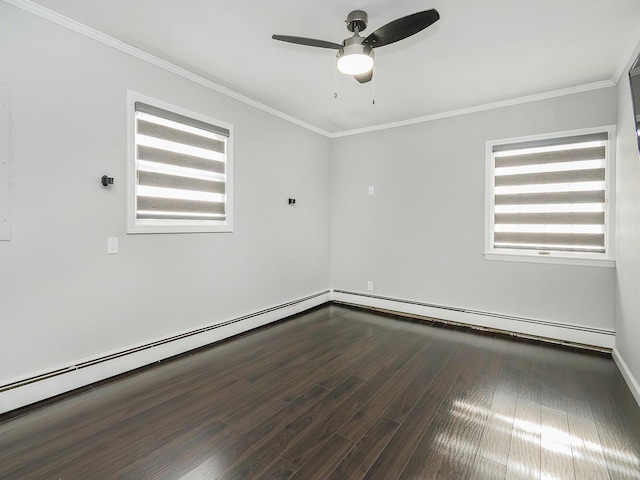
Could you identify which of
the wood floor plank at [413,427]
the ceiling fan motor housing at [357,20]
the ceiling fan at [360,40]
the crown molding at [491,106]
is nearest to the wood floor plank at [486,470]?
the wood floor plank at [413,427]

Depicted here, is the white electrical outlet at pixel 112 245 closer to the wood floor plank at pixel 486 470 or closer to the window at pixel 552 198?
the wood floor plank at pixel 486 470

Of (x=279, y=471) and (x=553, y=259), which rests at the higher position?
(x=553, y=259)

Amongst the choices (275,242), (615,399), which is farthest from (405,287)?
(615,399)

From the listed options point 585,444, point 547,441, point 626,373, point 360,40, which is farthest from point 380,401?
point 360,40

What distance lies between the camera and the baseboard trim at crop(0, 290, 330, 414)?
2122 mm

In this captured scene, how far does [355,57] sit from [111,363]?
298cm

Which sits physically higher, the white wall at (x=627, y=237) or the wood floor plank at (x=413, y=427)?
the white wall at (x=627, y=237)

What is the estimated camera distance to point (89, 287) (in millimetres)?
2441

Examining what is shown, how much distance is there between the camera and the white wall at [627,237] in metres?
2.37

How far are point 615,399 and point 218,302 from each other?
3.45 m

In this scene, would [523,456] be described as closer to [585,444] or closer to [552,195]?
[585,444]

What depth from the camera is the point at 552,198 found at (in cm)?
346

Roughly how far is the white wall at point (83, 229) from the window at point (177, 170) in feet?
Result: 0.32

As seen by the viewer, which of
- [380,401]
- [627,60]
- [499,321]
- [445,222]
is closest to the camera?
[380,401]
